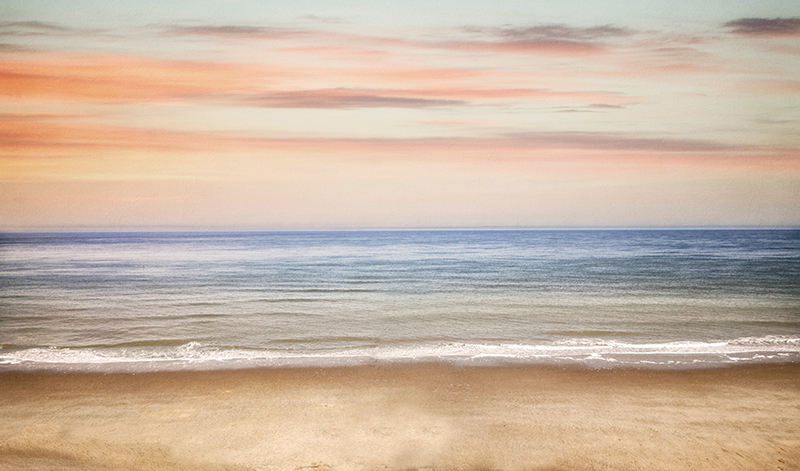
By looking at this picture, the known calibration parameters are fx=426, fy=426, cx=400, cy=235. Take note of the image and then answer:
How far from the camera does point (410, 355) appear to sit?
10562mm

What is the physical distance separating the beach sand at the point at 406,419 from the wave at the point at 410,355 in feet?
1.82

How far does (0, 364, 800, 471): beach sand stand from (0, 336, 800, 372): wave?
0.55 metres

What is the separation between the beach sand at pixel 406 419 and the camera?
5957 millimetres

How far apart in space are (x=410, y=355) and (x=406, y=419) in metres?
3.48

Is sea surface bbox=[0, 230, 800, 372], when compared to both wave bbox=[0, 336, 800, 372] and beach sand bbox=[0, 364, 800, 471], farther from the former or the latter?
beach sand bbox=[0, 364, 800, 471]

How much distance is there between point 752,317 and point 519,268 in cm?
1689

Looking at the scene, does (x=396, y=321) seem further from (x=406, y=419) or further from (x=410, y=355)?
(x=406, y=419)

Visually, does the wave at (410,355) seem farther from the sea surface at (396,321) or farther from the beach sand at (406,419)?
the beach sand at (406,419)

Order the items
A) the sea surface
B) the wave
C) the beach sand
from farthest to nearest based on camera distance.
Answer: the sea surface → the wave → the beach sand

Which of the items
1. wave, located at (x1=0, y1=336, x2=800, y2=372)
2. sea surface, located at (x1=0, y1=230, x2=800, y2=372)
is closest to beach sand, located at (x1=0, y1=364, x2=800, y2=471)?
wave, located at (x1=0, y1=336, x2=800, y2=372)

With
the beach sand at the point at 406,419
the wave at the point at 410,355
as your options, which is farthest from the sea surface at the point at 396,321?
the beach sand at the point at 406,419

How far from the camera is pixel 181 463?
5.95 metres

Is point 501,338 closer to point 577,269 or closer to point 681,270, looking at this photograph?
point 577,269

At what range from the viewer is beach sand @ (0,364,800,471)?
19.5ft
